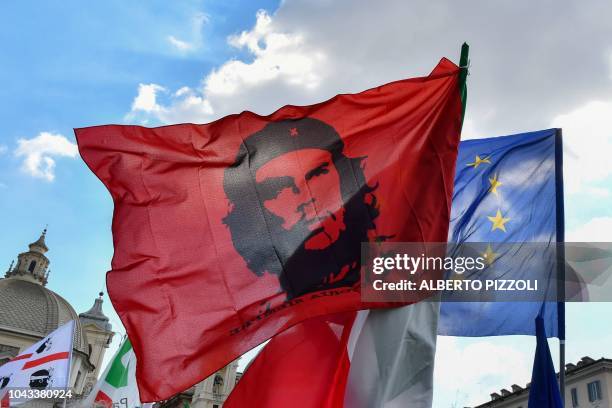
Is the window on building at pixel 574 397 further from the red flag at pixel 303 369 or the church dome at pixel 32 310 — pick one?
the church dome at pixel 32 310

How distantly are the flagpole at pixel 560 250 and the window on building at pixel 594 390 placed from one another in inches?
1960

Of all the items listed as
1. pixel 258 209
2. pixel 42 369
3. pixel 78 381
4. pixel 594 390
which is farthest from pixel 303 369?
pixel 78 381

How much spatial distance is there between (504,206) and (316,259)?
4.84 m

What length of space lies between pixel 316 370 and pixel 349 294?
35.3 inches

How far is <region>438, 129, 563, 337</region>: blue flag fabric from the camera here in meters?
10.3

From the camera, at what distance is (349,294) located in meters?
7.16

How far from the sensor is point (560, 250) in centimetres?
1009

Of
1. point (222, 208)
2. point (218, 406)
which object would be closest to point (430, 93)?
point (222, 208)

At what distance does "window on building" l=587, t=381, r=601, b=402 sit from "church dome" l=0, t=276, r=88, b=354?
6926 cm

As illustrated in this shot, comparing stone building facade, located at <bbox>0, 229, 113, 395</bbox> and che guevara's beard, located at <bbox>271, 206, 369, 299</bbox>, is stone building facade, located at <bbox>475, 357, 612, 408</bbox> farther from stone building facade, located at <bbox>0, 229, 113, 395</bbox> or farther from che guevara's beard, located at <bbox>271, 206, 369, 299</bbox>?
stone building facade, located at <bbox>0, 229, 113, 395</bbox>

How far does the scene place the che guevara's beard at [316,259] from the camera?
23.6 feet

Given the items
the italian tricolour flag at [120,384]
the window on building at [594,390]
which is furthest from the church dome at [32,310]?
the italian tricolour flag at [120,384]

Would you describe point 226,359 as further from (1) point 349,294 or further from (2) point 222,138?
(2) point 222,138

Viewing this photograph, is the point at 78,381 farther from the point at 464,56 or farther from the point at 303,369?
the point at 464,56
